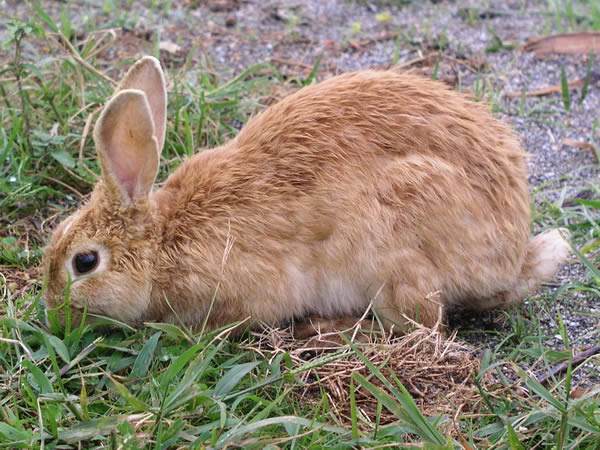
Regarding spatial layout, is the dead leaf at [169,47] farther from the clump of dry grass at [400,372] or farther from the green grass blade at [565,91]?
the clump of dry grass at [400,372]

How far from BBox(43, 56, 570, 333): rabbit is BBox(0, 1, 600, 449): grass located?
8.3 inches

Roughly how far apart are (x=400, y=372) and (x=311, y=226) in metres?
0.76

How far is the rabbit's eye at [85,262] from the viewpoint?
10.8ft

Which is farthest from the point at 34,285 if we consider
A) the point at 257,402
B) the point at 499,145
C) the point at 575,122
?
the point at 575,122

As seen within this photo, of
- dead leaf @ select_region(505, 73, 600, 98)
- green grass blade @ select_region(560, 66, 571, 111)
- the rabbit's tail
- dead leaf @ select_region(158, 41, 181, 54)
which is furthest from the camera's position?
dead leaf @ select_region(158, 41, 181, 54)

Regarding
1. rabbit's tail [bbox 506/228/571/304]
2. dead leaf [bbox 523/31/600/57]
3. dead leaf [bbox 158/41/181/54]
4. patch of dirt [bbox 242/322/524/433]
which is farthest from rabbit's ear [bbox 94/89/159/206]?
dead leaf [bbox 523/31/600/57]

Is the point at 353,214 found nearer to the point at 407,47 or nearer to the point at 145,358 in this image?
the point at 145,358

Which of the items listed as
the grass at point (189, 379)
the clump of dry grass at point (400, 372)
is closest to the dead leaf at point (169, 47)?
the grass at point (189, 379)

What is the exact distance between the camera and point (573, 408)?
263 cm

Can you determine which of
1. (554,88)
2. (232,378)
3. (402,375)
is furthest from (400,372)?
(554,88)

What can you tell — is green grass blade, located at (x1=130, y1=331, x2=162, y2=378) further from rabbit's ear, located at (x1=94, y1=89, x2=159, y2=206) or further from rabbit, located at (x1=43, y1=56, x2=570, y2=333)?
rabbit's ear, located at (x1=94, y1=89, x2=159, y2=206)

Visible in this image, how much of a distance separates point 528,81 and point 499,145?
2136mm

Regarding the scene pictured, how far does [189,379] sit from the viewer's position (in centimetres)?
276

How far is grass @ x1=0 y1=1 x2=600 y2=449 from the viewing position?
8.58ft
